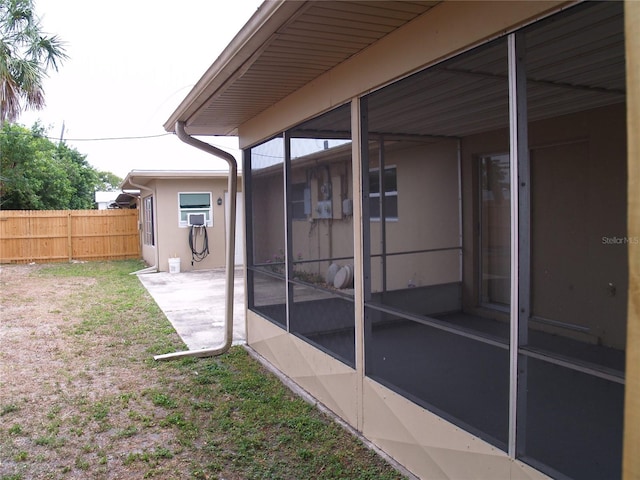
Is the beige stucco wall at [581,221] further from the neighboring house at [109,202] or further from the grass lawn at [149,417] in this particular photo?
the neighboring house at [109,202]

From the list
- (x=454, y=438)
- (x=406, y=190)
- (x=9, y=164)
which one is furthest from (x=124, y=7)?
(x=454, y=438)

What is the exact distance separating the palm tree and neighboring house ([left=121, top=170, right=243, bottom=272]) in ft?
9.53

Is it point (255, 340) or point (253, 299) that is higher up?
point (253, 299)

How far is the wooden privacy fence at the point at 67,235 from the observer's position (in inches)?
623

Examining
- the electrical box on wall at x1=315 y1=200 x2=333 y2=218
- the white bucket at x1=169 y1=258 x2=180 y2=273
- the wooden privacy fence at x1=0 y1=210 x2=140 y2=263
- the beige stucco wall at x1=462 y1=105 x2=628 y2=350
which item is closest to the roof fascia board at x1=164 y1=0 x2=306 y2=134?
the electrical box on wall at x1=315 y1=200 x2=333 y2=218

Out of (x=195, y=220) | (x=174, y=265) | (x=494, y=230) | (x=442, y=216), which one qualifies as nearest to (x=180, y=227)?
(x=195, y=220)

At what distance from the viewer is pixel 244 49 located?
2889 millimetres

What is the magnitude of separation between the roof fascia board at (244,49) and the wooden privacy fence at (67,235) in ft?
45.1

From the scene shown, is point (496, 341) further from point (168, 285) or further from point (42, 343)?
point (168, 285)

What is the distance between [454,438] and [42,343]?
5166 millimetres

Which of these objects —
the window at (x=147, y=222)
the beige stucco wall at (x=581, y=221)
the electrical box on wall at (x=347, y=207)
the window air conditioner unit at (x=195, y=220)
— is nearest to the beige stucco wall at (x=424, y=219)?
the beige stucco wall at (x=581, y=221)

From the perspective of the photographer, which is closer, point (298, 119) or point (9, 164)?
point (298, 119)

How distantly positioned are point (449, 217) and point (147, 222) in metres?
10.9

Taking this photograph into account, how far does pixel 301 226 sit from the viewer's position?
17.0 feet
